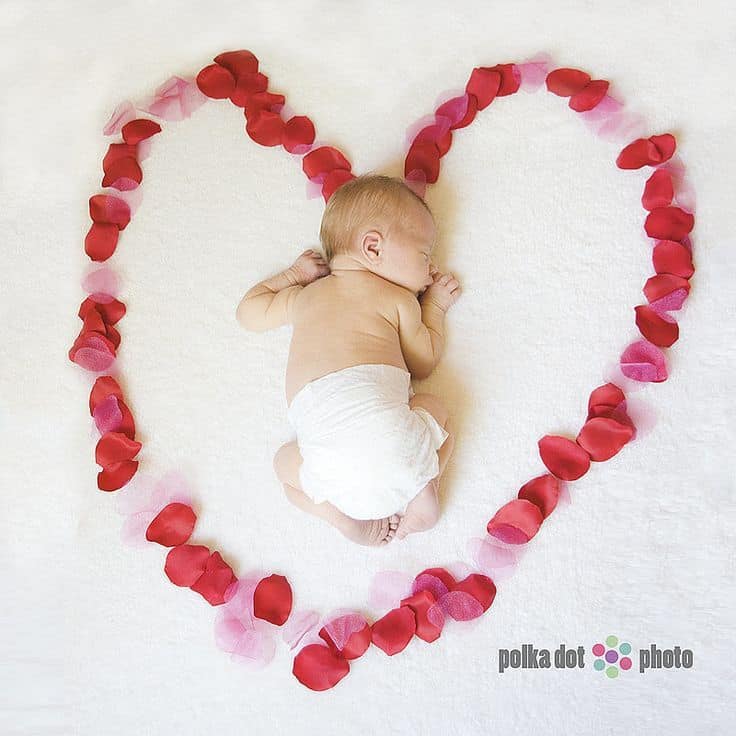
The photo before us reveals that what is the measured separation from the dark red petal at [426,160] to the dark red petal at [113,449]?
62cm

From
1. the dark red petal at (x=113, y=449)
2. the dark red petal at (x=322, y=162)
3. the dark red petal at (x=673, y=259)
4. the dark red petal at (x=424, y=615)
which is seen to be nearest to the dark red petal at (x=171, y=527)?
the dark red petal at (x=113, y=449)

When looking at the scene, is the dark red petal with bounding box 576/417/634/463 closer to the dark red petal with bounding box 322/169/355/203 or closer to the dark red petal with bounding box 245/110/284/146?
the dark red petal with bounding box 322/169/355/203

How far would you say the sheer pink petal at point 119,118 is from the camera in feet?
5.01

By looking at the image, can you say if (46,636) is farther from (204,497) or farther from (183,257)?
(183,257)

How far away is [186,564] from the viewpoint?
1.30m

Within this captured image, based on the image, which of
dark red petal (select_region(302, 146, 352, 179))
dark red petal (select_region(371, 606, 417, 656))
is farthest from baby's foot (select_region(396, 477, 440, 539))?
dark red petal (select_region(302, 146, 352, 179))

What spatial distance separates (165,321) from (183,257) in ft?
0.37

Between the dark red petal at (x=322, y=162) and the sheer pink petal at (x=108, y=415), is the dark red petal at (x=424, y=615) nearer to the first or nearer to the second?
the sheer pink petal at (x=108, y=415)

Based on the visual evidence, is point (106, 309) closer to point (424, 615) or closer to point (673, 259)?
point (424, 615)

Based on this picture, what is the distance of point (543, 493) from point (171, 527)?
1.83 ft

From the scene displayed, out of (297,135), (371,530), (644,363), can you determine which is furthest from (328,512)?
(297,135)

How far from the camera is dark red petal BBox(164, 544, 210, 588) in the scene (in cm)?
130

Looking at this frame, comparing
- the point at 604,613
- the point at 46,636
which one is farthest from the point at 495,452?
the point at 46,636

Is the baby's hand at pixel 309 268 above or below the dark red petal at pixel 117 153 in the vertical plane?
below
